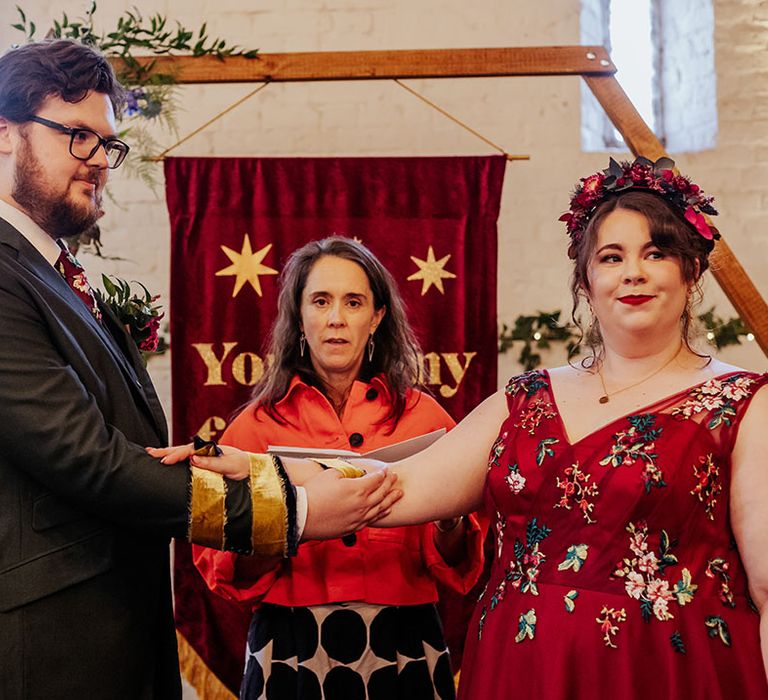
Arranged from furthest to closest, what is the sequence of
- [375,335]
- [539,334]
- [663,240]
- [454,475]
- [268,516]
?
[539,334] → [375,335] → [454,475] → [663,240] → [268,516]

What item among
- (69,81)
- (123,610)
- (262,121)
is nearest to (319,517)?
Result: (123,610)

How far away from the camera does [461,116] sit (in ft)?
14.5

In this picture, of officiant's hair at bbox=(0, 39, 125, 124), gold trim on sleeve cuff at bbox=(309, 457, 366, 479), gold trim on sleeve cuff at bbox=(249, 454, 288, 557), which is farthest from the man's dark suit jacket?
gold trim on sleeve cuff at bbox=(309, 457, 366, 479)

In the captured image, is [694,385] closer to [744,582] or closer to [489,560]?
[744,582]

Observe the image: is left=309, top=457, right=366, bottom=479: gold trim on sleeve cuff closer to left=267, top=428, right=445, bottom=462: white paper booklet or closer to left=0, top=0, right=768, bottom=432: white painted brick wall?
left=267, top=428, right=445, bottom=462: white paper booklet

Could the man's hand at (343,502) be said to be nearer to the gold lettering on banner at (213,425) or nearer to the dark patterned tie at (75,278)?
the dark patterned tie at (75,278)

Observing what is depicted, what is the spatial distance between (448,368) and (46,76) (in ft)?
6.65

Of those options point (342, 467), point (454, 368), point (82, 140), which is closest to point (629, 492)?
point (342, 467)

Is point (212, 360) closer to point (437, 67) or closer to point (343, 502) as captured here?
point (437, 67)

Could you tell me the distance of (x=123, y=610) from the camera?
1767mm

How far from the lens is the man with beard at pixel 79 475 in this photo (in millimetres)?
1657

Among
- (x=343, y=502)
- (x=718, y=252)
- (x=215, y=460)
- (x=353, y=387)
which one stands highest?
(x=718, y=252)

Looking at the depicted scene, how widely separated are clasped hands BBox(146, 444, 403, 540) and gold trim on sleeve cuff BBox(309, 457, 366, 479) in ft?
0.05

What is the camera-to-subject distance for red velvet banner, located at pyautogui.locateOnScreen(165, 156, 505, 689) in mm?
3598
